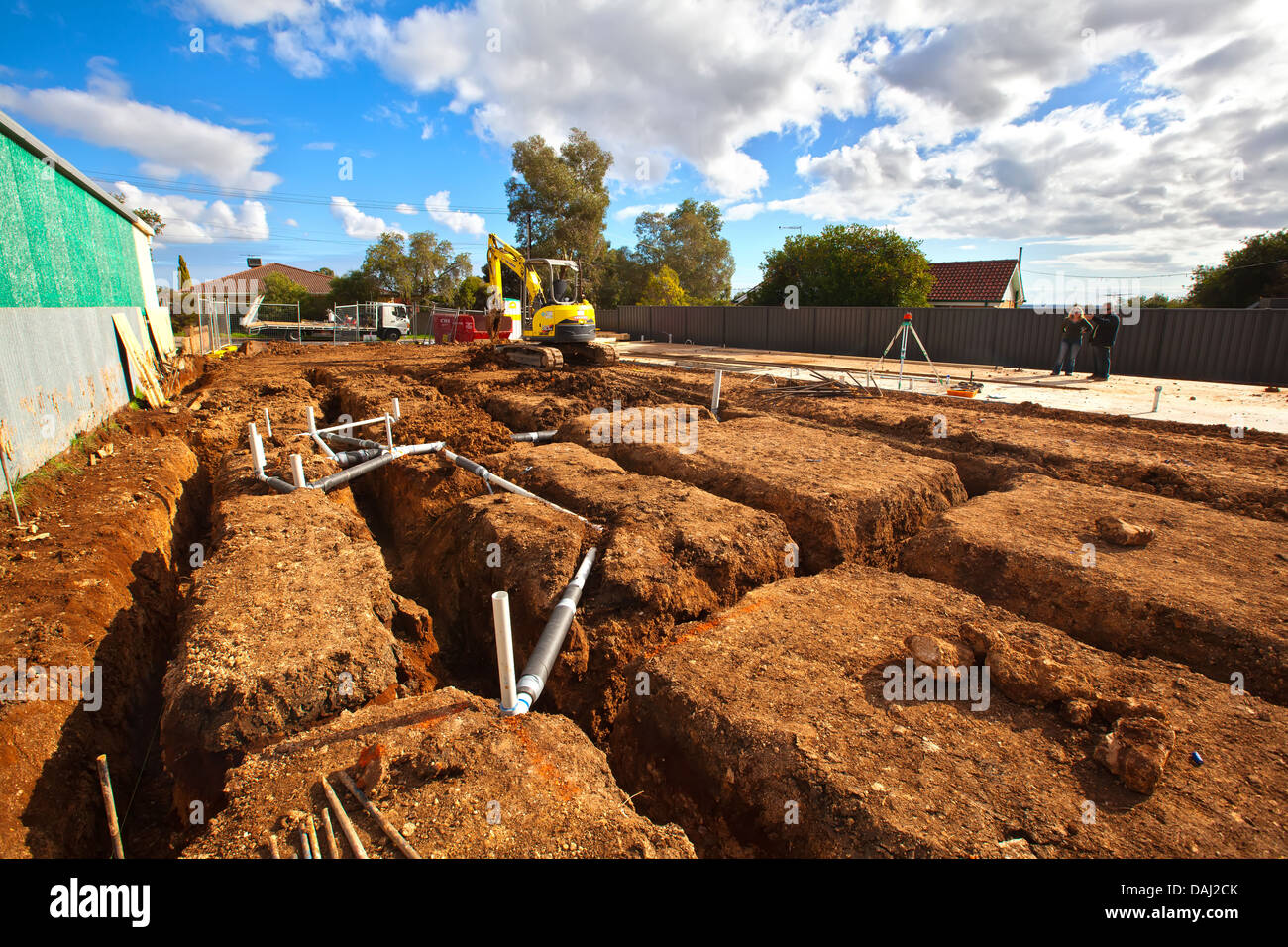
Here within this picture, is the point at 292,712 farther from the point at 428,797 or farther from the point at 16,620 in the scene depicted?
the point at 16,620

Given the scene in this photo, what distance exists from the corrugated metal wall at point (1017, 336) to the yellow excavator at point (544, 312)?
1214cm

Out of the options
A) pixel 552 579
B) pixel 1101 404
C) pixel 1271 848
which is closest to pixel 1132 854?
pixel 1271 848

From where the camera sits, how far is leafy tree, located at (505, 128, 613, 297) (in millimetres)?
40094

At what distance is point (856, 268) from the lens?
27.9m

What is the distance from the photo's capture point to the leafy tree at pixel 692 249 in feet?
184

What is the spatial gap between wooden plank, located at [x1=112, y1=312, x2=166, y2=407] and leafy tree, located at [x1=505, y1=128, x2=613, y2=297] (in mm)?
30721

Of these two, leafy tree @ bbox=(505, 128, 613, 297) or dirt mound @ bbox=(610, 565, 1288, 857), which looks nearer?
dirt mound @ bbox=(610, 565, 1288, 857)

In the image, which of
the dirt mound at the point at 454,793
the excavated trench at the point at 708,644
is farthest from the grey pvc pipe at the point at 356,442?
the dirt mound at the point at 454,793

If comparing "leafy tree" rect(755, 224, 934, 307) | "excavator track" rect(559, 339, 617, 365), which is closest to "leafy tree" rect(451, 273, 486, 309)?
"leafy tree" rect(755, 224, 934, 307)

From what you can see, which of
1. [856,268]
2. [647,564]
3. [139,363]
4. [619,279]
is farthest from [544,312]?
[619,279]

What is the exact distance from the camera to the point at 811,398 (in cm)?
1197

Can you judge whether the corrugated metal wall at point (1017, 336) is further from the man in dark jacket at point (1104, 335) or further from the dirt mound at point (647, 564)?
the dirt mound at point (647, 564)

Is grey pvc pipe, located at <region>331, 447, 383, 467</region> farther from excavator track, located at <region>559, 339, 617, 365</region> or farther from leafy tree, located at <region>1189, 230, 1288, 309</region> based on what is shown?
leafy tree, located at <region>1189, 230, 1288, 309</region>
